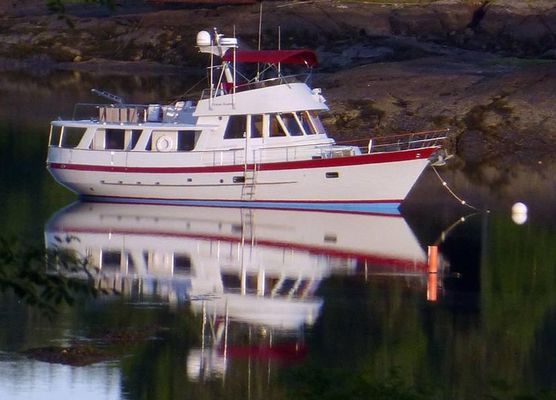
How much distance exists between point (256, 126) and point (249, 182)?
3.93 ft

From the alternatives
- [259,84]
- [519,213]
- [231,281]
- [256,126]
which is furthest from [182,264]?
[519,213]

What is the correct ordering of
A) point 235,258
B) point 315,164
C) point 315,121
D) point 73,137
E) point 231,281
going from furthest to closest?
point 73,137, point 315,121, point 315,164, point 235,258, point 231,281

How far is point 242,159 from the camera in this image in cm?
3050

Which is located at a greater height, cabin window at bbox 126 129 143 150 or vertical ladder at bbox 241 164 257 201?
cabin window at bbox 126 129 143 150

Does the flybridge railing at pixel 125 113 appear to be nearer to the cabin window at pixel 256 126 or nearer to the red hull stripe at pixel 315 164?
the red hull stripe at pixel 315 164

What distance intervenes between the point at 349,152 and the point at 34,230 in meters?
7.18

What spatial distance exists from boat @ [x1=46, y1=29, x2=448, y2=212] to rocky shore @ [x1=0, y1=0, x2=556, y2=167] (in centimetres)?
818

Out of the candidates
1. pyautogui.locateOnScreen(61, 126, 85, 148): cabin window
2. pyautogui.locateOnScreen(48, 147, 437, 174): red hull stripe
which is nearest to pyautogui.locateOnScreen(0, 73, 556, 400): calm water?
pyautogui.locateOnScreen(48, 147, 437, 174): red hull stripe

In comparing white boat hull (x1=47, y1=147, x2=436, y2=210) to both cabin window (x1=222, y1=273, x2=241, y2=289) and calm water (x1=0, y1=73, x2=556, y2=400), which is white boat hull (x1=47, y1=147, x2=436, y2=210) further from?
cabin window (x1=222, y1=273, x2=241, y2=289)

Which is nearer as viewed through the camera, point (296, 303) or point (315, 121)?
point (296, 303)

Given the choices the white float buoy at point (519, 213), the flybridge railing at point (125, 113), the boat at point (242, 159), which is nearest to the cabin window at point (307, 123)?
the boat at point (242, 159)

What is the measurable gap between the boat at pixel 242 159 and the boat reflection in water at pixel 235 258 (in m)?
0.44

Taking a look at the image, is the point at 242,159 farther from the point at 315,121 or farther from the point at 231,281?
the point at 231,281

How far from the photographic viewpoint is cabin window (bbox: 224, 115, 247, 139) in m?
30.7
